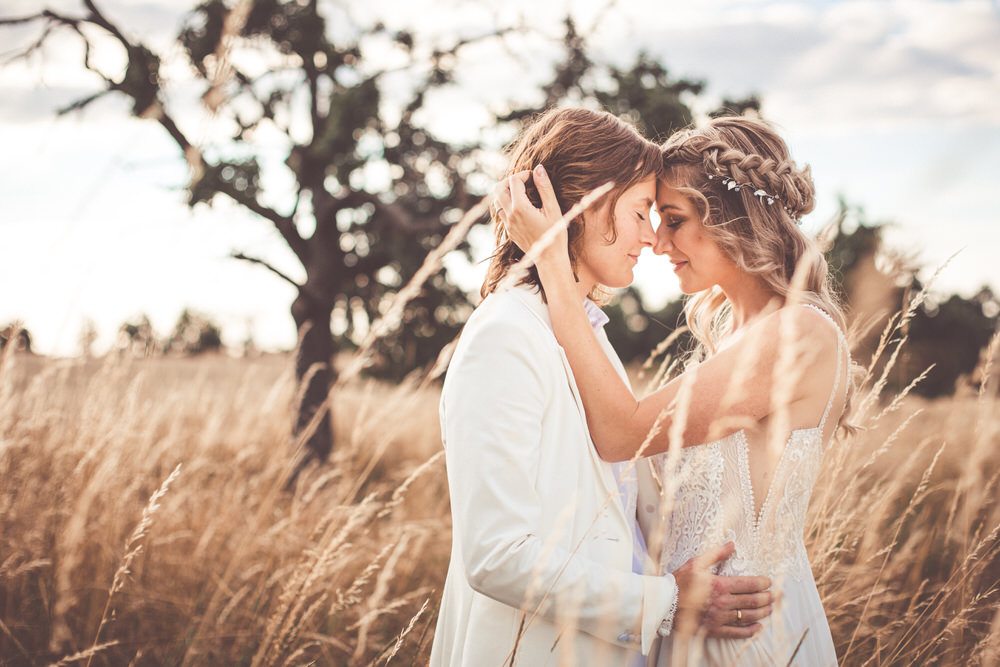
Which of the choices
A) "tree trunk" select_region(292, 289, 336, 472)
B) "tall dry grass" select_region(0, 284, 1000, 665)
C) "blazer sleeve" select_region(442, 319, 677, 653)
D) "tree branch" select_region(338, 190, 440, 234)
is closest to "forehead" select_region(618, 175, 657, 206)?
"blazer sleeve" select_region(442, 319, 677, 653)

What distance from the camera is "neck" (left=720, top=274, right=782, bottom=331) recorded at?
7.63 feet

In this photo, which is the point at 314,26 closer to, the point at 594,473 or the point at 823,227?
the point at 823,227

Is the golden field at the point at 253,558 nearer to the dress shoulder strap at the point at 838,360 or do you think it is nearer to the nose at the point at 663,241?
the dress shoulder strap at the point at 838,360

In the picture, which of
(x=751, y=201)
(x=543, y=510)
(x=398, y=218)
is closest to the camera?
(x=543, y=510)

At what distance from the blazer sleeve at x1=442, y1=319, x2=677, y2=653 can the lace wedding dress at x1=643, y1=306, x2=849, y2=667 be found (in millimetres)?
400

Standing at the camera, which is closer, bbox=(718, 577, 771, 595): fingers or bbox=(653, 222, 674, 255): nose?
bbox=(718, 577, 771, 595): fingers

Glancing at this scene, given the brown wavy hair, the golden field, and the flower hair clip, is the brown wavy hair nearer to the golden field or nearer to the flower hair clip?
the flower hair clip

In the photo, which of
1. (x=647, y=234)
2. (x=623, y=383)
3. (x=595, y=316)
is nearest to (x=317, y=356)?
(x=595, y=316)

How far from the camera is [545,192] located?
1942mm

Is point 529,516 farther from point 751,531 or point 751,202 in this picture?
point 751,202

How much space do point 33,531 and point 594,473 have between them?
111 inches

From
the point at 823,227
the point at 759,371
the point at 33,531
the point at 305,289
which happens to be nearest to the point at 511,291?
the point at 759,371

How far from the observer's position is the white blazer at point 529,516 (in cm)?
146

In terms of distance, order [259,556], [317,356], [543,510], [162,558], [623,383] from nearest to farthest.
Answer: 1. [543,510]
2. [623,383]
3. [162,558]
4. [259,556]
5. [317,356]
